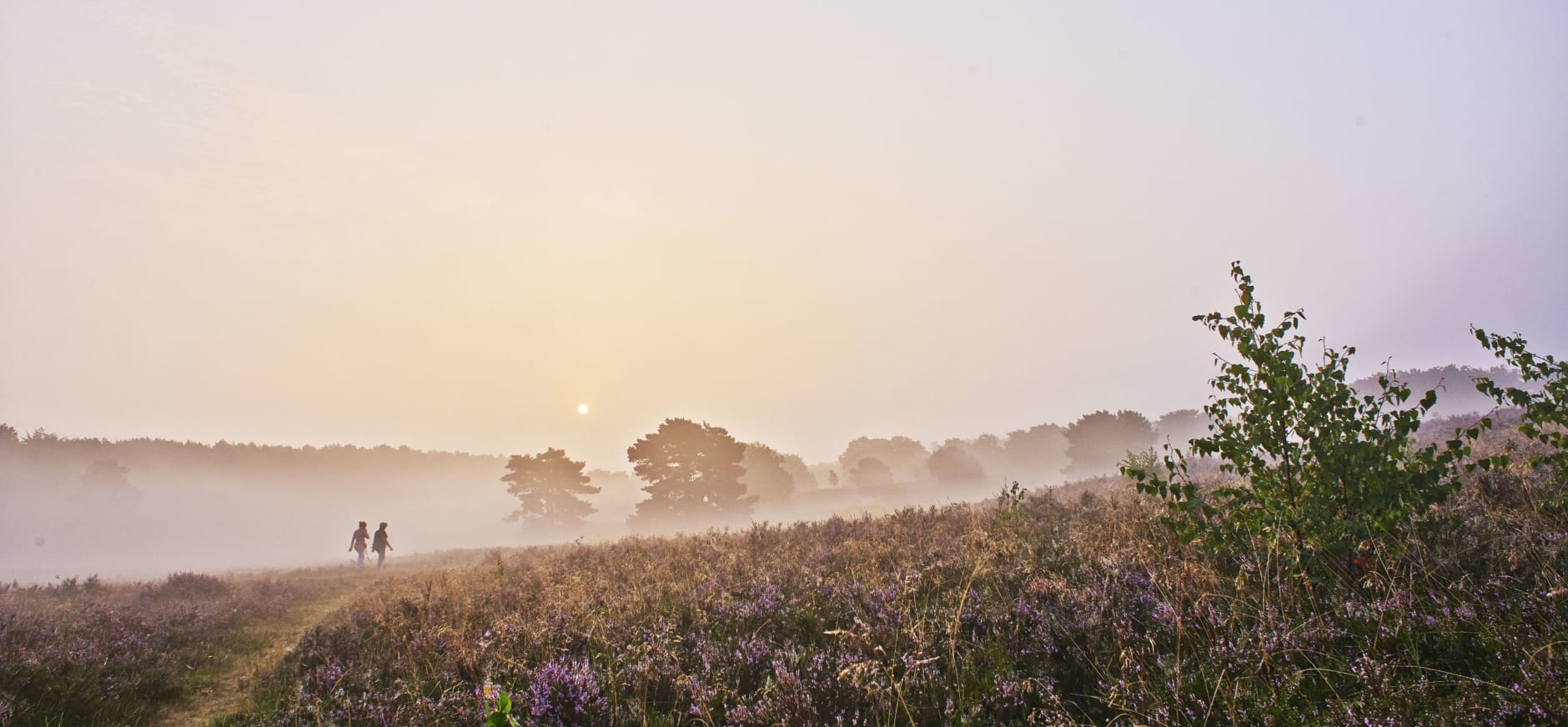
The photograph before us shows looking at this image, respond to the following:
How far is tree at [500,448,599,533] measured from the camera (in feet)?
172

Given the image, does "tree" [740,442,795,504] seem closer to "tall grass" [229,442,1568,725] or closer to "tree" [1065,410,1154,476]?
"tree" [1065,410,1154,476]

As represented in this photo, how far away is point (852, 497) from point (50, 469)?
85.1 meters

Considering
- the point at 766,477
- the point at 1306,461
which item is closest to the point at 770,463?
the point at 766,477

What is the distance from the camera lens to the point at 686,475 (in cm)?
4222

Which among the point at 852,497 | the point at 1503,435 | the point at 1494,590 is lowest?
the point at 852,497

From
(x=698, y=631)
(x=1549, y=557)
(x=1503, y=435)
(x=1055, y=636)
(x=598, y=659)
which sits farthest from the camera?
(x=1503, y=435)

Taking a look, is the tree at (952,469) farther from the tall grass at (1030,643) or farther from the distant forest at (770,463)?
the tall grass at (1030,643)

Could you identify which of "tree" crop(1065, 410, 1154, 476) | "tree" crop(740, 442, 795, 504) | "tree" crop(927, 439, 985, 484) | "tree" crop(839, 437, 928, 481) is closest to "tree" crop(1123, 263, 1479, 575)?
"tree" crop(740, 442, 795, 504)

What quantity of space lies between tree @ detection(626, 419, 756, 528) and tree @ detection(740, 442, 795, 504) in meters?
16.9

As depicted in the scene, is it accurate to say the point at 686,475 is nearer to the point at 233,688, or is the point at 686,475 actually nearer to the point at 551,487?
the point at 551,487

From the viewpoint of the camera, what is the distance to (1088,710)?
336 centimetres

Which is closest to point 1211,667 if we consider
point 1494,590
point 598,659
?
point 1494,590

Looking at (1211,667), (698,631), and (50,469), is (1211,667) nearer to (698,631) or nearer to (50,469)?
(698,631)

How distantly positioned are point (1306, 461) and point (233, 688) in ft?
38.5
